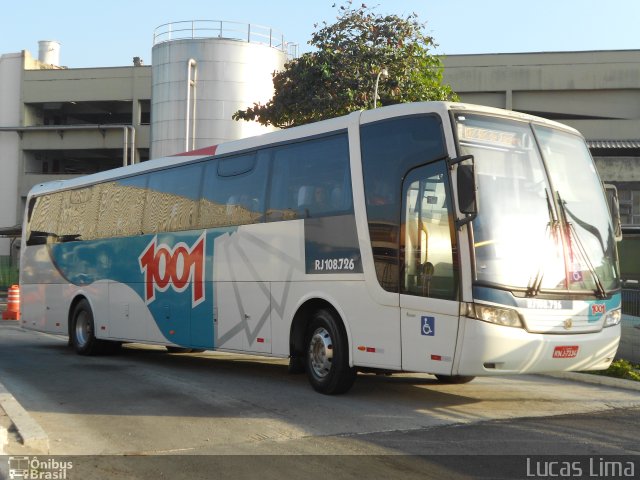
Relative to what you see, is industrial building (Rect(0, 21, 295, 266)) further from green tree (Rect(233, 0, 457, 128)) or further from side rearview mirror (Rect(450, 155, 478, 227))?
side rearview mirror (Rect(450, 155, 478, 227))

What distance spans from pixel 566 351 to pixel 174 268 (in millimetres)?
7040

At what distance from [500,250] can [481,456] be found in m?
2.48

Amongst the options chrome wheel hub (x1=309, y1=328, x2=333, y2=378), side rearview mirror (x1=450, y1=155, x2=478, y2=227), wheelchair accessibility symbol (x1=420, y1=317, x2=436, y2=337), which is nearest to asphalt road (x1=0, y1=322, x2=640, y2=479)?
chrome wheel hub (x1=309, y1=328, x2=333, y2=378)

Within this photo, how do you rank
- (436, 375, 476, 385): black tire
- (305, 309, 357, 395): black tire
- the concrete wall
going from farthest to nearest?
the concrete wall
(436, 375, 476, 385): black tire
(305, 309, 357, 395): black tire

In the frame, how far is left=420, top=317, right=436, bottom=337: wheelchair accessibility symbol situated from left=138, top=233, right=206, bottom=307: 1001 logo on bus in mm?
5025

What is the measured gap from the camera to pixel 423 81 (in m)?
22.8

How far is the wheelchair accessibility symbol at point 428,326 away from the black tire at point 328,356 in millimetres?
1379

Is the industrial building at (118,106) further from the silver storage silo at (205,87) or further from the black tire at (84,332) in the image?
the black tire at (84,332)

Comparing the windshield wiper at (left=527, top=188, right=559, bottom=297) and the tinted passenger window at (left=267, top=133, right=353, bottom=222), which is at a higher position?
the tinted passenger window at (left=267, top=133, right=353, bottom=222)

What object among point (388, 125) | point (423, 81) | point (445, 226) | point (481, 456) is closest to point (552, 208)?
point (445, 226)

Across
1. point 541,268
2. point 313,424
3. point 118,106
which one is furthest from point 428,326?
point 118,106

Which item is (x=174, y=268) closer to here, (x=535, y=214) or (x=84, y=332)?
(x=84, y=332)

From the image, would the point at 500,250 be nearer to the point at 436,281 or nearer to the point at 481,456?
the point at 436,281

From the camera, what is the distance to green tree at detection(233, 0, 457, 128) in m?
22.6
